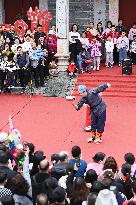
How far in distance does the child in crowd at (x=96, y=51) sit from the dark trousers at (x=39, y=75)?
2.05 m

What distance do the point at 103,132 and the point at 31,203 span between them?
6.43m

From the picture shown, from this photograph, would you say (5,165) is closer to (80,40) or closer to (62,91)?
(62,91)

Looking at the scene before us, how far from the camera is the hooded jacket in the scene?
6980mm

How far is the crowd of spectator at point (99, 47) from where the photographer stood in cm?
1878

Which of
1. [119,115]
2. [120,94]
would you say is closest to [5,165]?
[119,115]

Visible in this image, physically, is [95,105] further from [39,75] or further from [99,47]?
[99,47]

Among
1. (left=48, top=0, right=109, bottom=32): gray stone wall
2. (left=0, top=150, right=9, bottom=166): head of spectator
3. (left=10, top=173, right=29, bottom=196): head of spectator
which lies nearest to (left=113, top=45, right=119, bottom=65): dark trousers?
(left=48, top=0, right=109, bottom=32): gray stone wall

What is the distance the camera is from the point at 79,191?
763 cm

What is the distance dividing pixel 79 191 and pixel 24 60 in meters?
10.2

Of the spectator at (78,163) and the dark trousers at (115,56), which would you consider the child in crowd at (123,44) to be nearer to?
the dark trousers at (115,56)

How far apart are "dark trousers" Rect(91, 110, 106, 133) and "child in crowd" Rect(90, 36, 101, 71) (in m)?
6.18

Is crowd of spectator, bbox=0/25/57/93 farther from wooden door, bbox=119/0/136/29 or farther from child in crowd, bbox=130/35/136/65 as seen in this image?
wooden door, bbox=119/0/136/29

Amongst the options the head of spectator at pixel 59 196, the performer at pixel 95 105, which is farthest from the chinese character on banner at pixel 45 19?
the head of spectator at pixel 59 196

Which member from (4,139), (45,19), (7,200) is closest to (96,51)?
(45,19)
